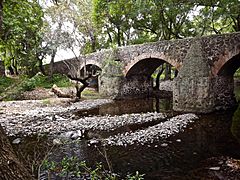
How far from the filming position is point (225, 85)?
11875mm

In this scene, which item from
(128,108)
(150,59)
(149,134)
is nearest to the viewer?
(149,134)

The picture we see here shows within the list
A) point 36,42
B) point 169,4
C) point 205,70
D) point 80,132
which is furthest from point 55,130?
point 36,42

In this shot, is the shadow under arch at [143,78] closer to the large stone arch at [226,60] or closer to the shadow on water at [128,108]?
→ the shadow on water at [128,108]

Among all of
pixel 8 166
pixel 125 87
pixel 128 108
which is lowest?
pixel 128 108

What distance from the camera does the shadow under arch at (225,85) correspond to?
1132cm

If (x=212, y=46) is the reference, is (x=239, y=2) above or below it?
above

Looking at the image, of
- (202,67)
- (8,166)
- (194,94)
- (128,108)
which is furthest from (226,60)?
(8,166)

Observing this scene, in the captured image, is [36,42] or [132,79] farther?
[36,42]

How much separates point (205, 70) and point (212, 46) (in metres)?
1.13

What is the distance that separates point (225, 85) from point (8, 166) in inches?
466

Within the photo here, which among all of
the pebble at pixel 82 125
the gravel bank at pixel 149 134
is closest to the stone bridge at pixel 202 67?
the pebble at pixel 82 125

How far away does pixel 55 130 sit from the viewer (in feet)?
27.9

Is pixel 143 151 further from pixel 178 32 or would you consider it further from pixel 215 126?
pixel 178 32

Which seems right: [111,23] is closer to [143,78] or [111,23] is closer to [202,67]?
[143,78]
